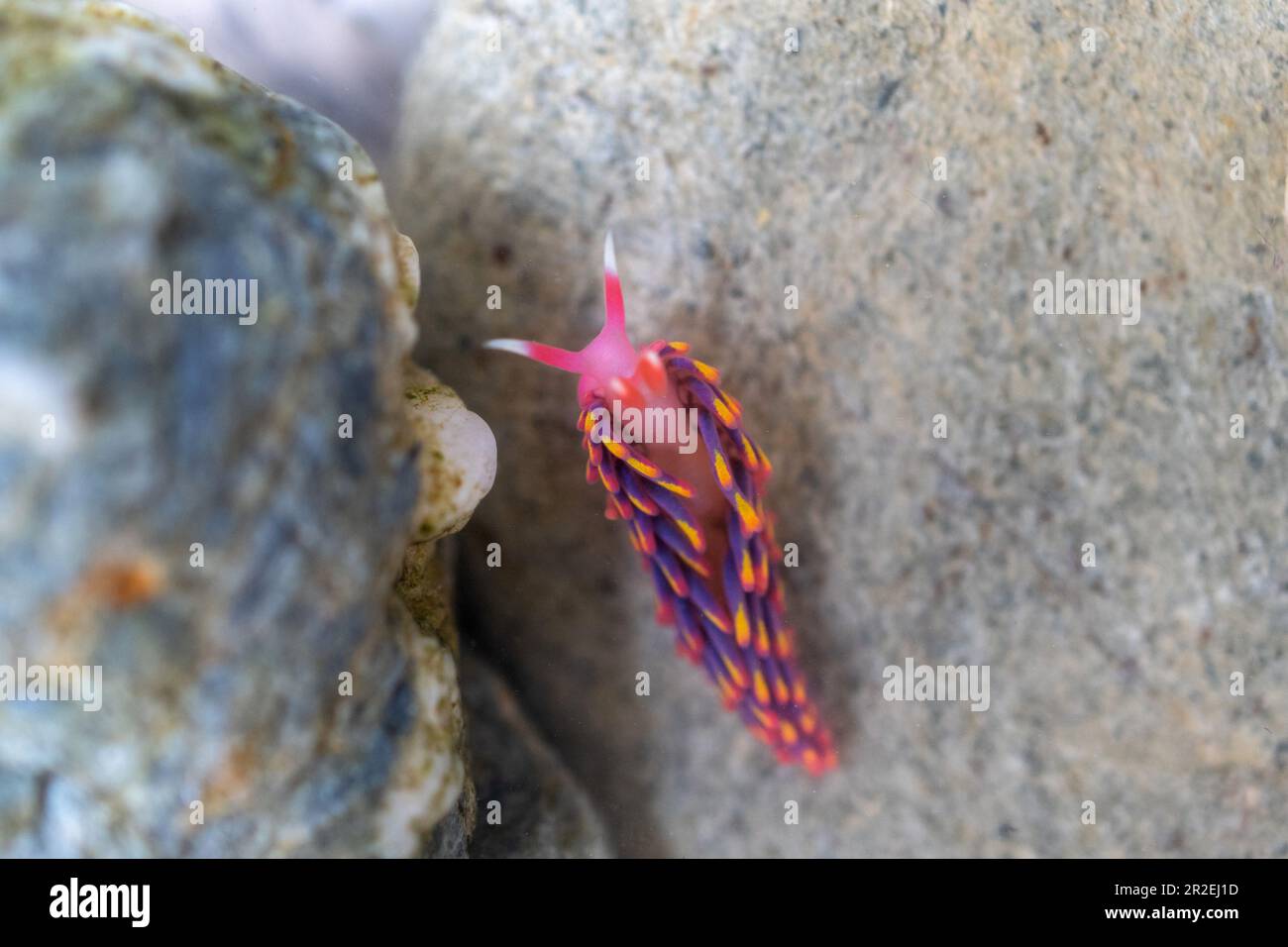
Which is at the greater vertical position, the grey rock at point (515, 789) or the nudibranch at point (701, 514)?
the nudibranch at point (701, 514)

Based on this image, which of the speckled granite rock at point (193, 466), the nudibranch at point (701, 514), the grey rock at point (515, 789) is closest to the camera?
the speckled granite rock at point (193, 466)

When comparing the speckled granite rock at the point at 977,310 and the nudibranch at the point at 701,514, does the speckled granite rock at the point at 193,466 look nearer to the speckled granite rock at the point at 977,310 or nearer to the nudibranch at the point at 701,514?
the nudibranch at the point at 701,514

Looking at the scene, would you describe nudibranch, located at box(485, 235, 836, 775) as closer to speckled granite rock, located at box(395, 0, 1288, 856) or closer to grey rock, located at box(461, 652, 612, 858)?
speckled granite rock, located at box(395, 0, 1288, 856)

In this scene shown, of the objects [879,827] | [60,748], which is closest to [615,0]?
[60,748]

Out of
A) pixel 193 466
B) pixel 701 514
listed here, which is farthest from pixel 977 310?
pixel 193 466

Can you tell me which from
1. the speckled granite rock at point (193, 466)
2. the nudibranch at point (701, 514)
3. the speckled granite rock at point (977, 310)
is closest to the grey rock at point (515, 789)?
the nudibranch at point (701, 514)

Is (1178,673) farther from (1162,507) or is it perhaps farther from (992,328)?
(992,328)
